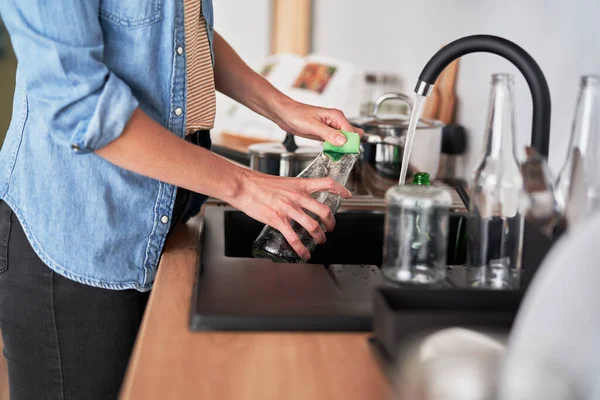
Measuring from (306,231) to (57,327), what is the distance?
1.35 ft

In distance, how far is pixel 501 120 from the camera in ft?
3.03

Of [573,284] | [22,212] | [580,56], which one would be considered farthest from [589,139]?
[22,212]

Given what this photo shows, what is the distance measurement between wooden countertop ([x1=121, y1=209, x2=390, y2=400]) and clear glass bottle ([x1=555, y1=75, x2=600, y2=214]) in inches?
12.3

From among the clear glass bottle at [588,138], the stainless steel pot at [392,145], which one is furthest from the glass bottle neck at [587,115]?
the stainless steel pot at [392,145]

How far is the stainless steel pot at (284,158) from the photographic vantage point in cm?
165

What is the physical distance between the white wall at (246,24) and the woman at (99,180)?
2.56 metres

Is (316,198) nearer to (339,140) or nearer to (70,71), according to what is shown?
(339,140)

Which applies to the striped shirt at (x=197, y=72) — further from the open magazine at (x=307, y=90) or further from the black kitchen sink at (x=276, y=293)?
the open magazine at (x=307, y=90)

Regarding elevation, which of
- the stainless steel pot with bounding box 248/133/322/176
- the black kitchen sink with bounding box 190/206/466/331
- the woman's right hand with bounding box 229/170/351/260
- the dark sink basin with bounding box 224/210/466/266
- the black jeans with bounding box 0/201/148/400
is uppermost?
the woman's right hand with bounding box 229/170/351/260

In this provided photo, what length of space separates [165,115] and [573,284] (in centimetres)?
72

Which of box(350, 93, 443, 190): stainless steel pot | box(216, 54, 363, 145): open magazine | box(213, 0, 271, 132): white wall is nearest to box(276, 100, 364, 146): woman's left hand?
box(350, 93, 443, 190): stainless steel pot

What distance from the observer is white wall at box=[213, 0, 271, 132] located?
375 cm

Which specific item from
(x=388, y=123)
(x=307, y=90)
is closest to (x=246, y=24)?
(x=307, y=90)

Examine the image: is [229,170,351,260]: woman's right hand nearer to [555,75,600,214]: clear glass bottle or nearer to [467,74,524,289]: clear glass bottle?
[467,74,524,289]: clear glass bottle
